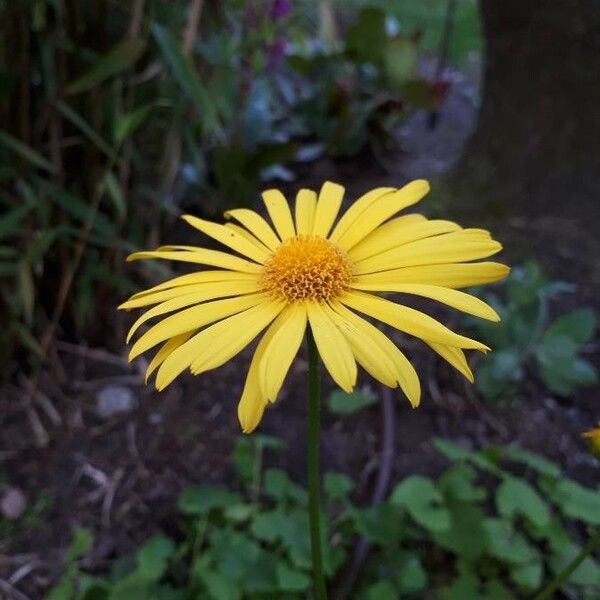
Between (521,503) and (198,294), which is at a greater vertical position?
(198,294)

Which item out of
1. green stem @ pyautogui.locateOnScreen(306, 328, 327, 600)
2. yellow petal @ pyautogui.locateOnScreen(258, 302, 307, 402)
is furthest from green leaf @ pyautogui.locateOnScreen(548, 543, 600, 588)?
yellow petal @ pyautogui.locateOnScreen(258, 302, 307, 402)

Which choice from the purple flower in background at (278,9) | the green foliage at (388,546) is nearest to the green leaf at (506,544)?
the green foliage at (388,546)

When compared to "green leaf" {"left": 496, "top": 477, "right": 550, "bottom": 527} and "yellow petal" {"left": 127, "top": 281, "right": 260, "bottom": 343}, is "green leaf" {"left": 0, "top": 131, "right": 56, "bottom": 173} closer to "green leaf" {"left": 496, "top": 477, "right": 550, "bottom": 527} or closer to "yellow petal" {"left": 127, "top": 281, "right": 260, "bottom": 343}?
"yellow petal" {"left": 127, "top": 281, "right": 260, "bottom": 343}

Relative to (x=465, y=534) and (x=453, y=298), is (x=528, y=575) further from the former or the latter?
(x=453, y=298)

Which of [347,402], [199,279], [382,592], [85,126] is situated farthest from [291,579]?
[85,126]

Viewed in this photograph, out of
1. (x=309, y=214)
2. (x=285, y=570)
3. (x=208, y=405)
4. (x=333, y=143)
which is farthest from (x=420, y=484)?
(x=333, y=143)

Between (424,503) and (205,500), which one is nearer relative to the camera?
(424,503)
